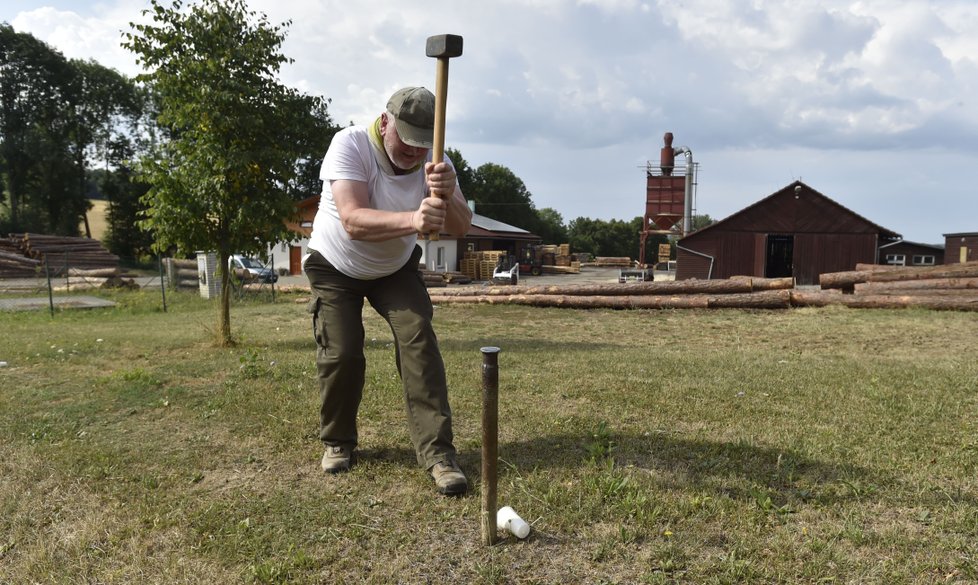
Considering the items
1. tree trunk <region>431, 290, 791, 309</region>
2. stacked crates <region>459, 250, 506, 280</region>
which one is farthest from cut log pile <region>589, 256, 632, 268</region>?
tree trunk <region>431, 290, 791, 309</region>

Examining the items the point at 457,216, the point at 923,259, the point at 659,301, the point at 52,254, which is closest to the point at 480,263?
the point at 52,254

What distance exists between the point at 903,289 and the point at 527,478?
611 inches

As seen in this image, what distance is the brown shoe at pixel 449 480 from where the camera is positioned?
10.6 feet

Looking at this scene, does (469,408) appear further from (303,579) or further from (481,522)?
(303,579)

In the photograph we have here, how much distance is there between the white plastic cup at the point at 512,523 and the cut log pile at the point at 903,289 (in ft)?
46.1

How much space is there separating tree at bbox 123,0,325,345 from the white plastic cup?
7.00 meters

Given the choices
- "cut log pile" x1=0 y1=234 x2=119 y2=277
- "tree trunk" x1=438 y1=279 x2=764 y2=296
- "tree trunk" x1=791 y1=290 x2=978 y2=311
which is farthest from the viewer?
"cut log pile" x1=0 y1=234 x2=119 y2=277

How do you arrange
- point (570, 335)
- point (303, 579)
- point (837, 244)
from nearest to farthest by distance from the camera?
point (303, 579) → point (570, 335) → point (837, 244)

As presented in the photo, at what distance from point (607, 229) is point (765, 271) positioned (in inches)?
1533

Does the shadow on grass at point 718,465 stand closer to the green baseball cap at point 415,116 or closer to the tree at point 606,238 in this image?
the green baseball cap at point 415,116

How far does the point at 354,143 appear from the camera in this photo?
129 inches

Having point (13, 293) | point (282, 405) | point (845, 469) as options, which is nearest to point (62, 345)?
point (282, 405)

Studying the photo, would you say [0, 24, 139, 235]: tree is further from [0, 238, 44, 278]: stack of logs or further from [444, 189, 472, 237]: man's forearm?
[444, 189, 472, 237]: man's forearm

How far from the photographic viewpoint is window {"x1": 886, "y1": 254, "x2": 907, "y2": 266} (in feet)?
100.0
